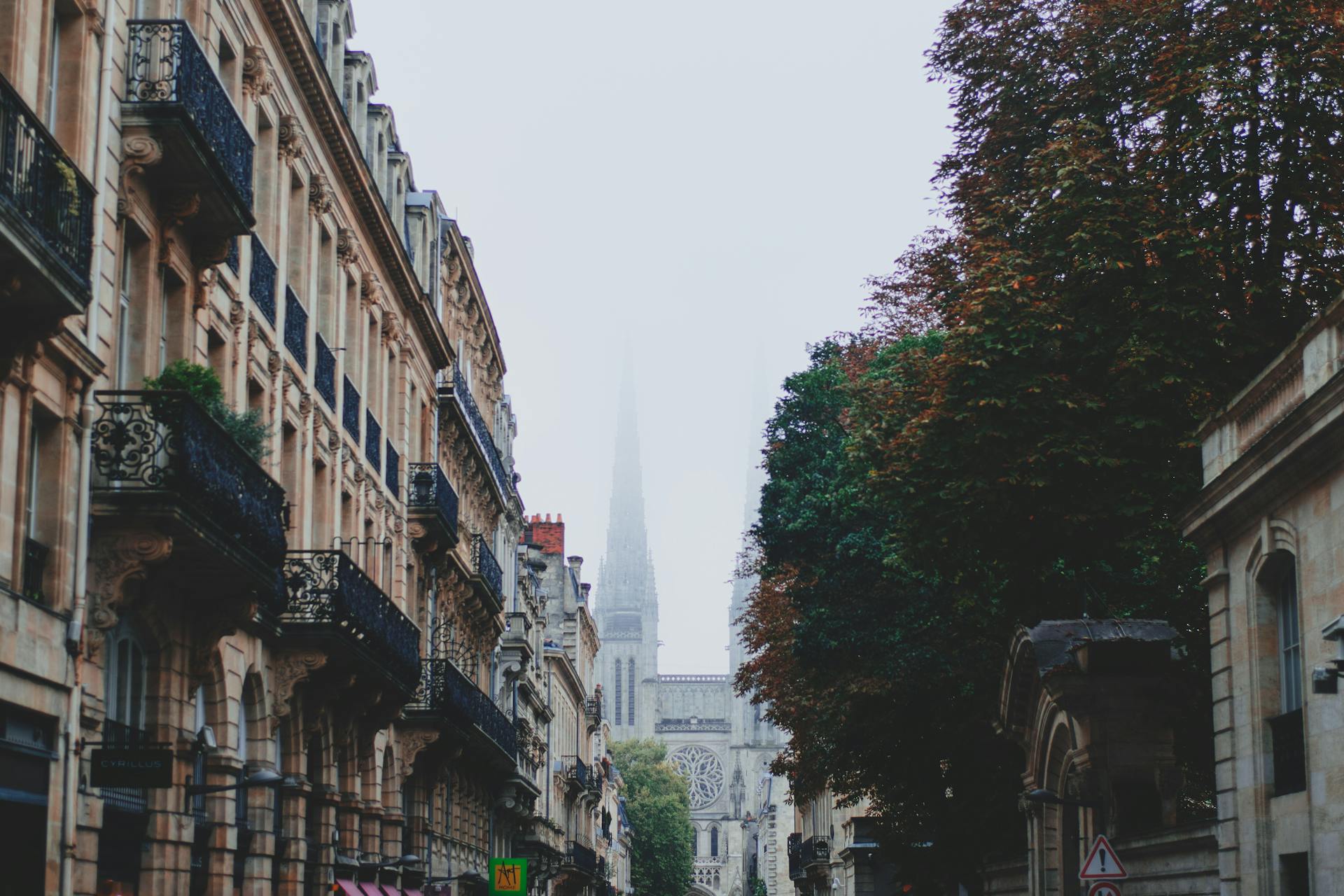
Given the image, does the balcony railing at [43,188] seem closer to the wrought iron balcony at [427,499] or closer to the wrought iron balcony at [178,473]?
the wrought iron balcony at [178,473]

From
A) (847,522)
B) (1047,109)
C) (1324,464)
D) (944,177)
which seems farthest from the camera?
(847,522)

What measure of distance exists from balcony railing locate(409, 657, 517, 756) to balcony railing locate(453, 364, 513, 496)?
6591 millimetres

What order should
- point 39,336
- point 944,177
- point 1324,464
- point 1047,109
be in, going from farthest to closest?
point 944,177
point 1047,109
point 1324,464
point 39,336

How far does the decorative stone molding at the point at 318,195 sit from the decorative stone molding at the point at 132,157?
32.7ft

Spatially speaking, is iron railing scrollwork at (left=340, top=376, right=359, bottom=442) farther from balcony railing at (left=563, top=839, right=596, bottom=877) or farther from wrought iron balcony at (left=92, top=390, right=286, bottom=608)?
→ balcony railing at (left=563, top=839, right=596, bottom=877)

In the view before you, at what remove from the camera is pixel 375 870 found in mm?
32781

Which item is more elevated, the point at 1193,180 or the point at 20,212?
the point at 1193,180

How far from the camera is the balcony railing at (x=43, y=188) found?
14.1 meters

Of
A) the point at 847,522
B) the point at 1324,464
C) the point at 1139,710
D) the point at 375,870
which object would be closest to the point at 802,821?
the point at 847,522

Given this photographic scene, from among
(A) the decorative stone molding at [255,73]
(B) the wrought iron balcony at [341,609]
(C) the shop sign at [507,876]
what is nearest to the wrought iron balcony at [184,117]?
(A) the decorative stone molding at [255,73]

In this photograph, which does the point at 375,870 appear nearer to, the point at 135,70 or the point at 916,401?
the point at 916,401

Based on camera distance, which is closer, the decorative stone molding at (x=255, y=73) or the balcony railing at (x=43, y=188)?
the balcony railing at (x=43, y=188)

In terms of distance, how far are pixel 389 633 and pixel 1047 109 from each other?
12.6 meters

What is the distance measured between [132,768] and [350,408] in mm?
15527
